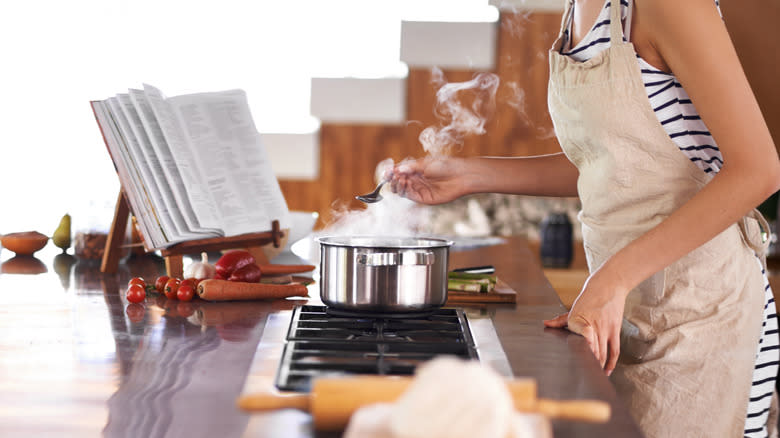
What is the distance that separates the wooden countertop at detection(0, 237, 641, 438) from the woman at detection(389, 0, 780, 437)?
0.46ft

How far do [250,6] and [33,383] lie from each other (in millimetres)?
3268

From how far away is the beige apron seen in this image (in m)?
1.13

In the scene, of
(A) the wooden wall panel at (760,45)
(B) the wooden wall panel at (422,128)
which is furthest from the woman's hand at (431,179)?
(B) the wooden wall panel at (422,128)

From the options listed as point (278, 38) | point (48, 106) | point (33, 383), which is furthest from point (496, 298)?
point (48, 106)

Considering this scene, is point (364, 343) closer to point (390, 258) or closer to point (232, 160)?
point (390, 258)

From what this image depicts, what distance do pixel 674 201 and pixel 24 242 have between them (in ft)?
4.77

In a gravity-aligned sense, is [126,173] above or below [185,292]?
above

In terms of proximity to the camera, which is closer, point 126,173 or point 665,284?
point 665,284

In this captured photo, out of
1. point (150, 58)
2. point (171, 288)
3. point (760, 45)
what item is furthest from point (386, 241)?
point (150, 58)

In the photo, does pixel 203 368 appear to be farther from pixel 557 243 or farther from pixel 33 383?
pixel 557 243

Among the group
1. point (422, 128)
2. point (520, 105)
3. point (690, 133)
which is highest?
point (690, 133)

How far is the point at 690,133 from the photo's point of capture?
3.73 ft

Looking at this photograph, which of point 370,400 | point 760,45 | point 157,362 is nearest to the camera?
point 370,400

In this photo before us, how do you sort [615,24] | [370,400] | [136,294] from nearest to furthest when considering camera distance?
[370,400] < [615,24] < [136,294]
